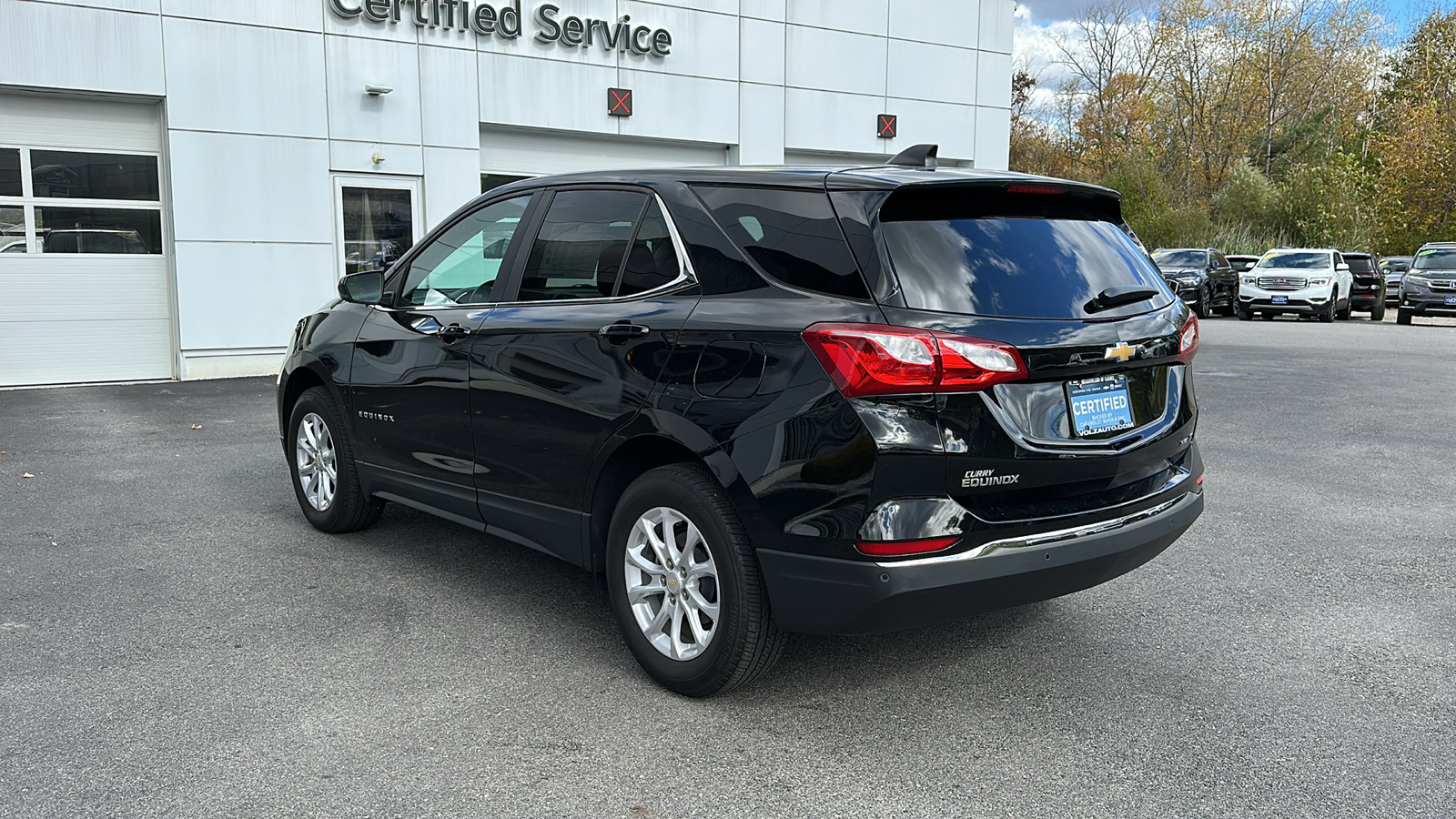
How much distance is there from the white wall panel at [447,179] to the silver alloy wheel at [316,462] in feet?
28.7

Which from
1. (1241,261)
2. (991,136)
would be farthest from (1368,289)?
(991,136)

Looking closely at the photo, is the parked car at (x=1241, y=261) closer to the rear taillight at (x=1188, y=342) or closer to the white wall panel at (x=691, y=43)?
the white wall panel at (x=691, y=43)

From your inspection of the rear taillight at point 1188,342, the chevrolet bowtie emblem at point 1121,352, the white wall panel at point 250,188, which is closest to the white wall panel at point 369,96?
the white wall panel at point 250,188

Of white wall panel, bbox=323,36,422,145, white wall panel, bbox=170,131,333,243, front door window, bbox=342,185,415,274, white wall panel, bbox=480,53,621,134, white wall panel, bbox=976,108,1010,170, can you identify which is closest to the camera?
white wall panel, bbox=170,131,333,243

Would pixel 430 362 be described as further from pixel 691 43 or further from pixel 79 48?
pixel 691 43

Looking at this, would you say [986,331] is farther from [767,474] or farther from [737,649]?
[737,649]

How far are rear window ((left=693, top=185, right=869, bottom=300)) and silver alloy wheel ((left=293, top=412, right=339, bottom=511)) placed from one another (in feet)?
9.40

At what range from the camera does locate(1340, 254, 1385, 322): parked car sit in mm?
28031

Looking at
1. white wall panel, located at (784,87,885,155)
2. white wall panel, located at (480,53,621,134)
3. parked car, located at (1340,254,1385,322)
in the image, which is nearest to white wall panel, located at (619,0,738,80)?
white wall panel, located at (480,53,621,134)

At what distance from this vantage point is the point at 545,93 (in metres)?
15.0

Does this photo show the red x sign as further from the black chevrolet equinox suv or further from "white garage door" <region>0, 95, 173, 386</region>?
the black chevrolet equinox suv

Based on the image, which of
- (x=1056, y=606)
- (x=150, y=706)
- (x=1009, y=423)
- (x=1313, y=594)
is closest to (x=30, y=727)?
(x=150, y=706)

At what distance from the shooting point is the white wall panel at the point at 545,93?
1466cm

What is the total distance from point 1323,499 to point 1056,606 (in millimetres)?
3098
